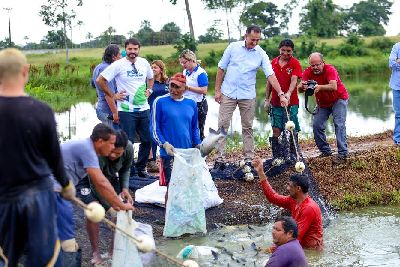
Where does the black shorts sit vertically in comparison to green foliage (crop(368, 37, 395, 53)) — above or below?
below

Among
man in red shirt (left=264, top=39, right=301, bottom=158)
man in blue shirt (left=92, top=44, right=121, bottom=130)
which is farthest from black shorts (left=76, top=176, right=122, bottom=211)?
man in red shirt (left=264, top=39, right=301, bottom=158)

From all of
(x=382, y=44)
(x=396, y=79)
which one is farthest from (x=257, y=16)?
(x=396, y=79)

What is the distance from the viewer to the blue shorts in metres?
5.13

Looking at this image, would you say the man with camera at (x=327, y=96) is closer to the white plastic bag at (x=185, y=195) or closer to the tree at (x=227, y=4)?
the white plastic bag at (x=185, y=195)

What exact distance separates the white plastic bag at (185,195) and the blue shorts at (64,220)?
228 centimetres

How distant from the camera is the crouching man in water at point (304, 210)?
268 inches

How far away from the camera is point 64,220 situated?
17.1ft

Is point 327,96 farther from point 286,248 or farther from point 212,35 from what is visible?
point 212,35

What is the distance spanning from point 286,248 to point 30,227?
93.2 inches

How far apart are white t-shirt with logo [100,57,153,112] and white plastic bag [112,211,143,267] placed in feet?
10.6

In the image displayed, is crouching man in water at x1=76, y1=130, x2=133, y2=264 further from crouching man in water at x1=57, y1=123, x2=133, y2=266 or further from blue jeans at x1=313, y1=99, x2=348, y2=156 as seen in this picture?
blue jeans at x1=313, y1=99, x2=348, y2=156

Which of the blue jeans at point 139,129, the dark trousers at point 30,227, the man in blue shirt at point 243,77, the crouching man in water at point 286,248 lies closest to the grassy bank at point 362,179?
the man in blue shirt at point 243,77

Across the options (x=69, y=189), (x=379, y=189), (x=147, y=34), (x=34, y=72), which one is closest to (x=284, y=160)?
(x=379, y=189)

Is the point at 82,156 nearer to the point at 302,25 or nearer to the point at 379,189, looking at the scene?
the point at 379,189
